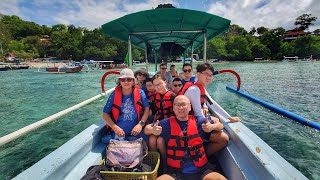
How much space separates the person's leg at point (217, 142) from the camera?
235 cm

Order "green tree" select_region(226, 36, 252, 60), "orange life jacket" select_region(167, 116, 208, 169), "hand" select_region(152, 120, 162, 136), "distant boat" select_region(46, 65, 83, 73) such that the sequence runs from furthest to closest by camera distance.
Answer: "green tree" select_region(226, 36, 252, 60) → "distant boat" select_region(46, 65, 83, 73) → "hand" select_region(152, 120, 162, 136) → "orange life jacket" select_region(167, 116, 208, 169)

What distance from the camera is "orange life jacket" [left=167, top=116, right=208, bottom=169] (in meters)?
2.07

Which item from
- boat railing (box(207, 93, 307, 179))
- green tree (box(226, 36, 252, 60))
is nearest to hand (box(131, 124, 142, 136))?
boat railing (box(207, 93, 307, 179))

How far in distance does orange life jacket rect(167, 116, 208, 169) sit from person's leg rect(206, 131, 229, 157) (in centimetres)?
32

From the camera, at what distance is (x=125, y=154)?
2.12m

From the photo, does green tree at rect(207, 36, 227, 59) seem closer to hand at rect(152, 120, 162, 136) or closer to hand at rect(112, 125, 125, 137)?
hand at rect(112, 125, 125, 137)

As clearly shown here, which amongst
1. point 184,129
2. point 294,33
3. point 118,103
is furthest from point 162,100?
point 294,33

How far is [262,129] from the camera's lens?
19.4 feet

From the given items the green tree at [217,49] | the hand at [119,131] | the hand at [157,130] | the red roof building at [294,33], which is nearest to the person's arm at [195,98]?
the hand at [157,130]

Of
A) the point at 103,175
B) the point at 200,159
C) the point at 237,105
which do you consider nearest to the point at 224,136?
the point at 200,159

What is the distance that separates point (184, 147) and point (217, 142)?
1.68 ft

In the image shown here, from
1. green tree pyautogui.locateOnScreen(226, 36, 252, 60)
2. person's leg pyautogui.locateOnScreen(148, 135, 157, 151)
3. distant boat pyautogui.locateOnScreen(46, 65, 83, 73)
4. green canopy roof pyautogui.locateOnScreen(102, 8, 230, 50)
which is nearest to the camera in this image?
person's leg pyautogui.locateOnScreen(148, 135, 157, 151)

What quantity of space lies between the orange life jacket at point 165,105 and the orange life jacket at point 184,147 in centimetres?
91

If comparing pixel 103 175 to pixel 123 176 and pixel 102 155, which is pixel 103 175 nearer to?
pixel 123 176
